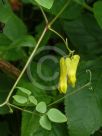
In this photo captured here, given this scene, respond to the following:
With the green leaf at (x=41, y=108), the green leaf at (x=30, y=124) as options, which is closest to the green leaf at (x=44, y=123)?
the green leaf at (x=41, y=108)

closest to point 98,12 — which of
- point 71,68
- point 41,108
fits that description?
point 71,68

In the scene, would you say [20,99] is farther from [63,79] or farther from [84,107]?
[84,107]

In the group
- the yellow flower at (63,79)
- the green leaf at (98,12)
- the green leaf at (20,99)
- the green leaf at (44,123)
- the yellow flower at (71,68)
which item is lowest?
the green leaf at (44,123)

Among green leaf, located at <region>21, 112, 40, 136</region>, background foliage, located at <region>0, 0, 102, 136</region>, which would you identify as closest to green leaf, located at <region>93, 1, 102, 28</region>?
background foliage, located at <region>0, 0, 102, 136</region>

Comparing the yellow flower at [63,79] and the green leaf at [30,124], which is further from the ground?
the yellow flower at [63,79]

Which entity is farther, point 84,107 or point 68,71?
point 84,107

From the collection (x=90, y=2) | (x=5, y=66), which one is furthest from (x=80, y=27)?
(x=5, y=66)

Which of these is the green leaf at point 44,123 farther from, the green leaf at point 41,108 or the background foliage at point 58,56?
the background foliage at point 58,56

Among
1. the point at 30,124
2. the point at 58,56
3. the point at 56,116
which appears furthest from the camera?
the point at 58,56

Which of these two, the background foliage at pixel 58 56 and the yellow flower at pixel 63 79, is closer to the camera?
the yellow flower at pixel 63 79
